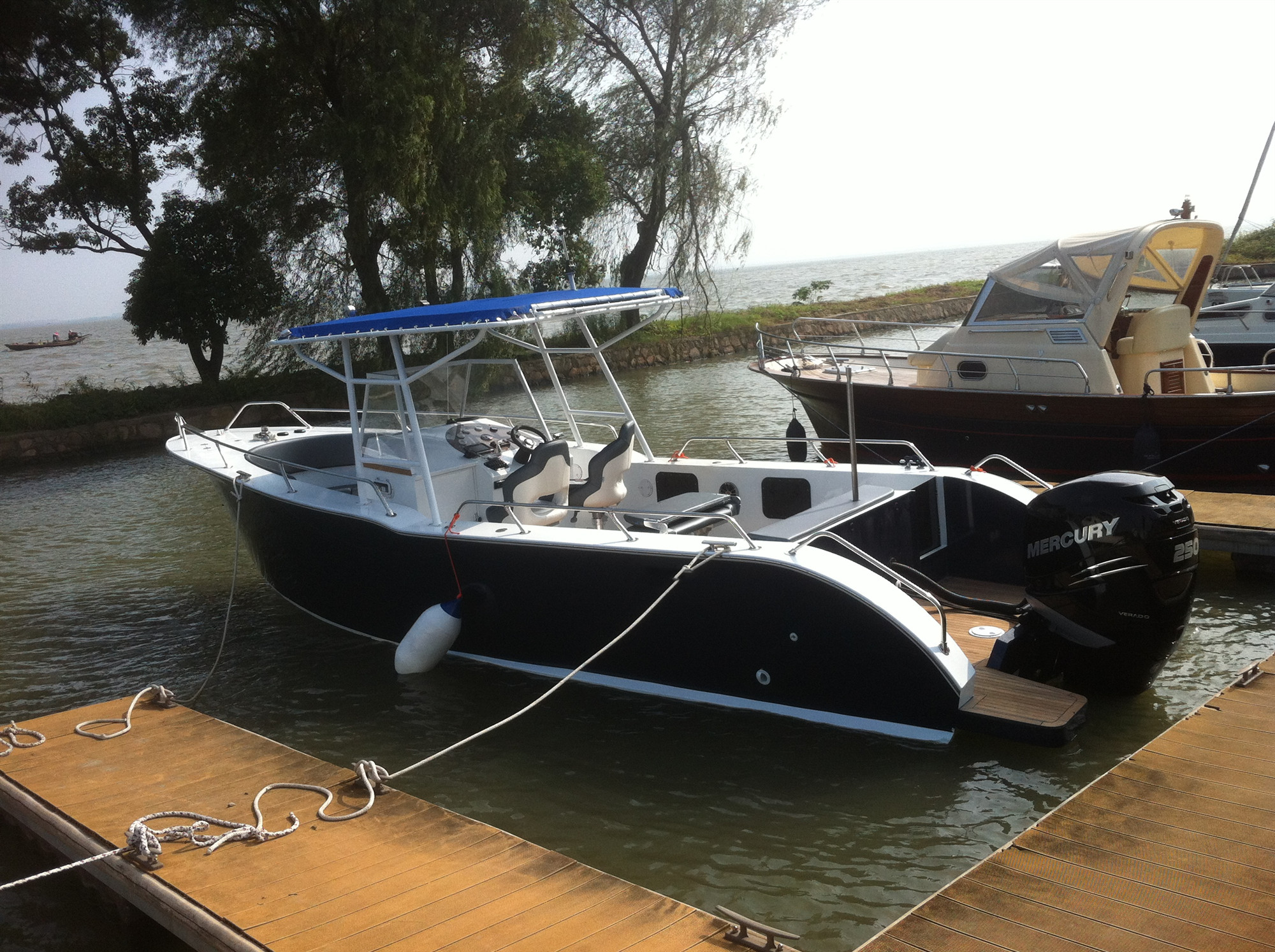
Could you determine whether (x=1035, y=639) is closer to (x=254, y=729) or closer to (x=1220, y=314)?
(x=254, y=729)

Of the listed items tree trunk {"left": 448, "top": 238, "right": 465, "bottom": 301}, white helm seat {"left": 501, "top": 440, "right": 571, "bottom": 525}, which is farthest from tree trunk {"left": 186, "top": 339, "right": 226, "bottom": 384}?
white helm seat {"left": 501, "top": 440, "right": 571, "bottom": 525}

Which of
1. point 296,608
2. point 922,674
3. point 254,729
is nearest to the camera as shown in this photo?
point 922,674

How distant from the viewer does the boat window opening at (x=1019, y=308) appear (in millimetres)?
10477

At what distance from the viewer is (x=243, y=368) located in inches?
891

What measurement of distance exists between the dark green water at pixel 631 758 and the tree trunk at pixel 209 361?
45.5 ft

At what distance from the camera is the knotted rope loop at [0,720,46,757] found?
543 cm

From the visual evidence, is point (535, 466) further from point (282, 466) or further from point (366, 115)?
point (366, 115)

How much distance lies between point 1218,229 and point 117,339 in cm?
10115

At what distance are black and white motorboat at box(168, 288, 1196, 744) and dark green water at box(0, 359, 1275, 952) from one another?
0.80 feet

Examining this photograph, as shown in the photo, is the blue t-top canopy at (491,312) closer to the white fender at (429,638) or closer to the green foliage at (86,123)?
the white fender at (429,638)

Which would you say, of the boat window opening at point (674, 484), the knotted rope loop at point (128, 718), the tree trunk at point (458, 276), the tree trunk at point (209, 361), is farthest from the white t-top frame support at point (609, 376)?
the tree trunk at point (209, 361)

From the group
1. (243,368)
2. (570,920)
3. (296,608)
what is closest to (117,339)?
(243,368)

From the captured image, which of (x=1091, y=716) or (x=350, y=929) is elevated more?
(x=350, y=929)

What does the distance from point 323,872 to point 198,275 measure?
787 inches
